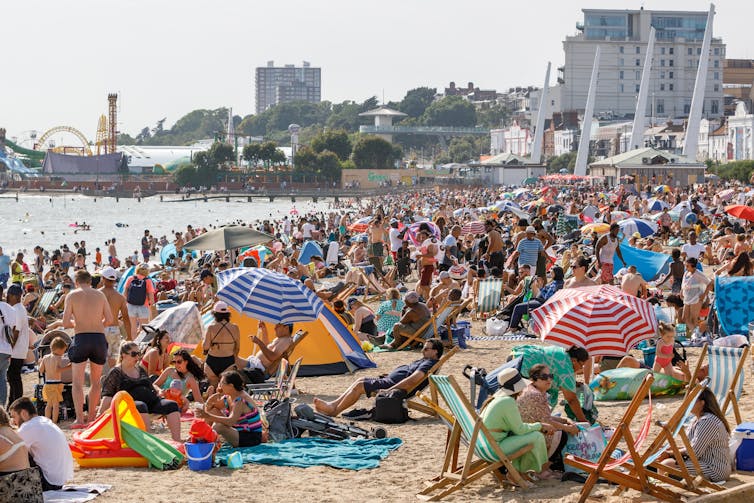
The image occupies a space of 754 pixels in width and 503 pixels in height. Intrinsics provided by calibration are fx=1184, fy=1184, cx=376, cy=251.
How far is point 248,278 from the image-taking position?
1048 cm

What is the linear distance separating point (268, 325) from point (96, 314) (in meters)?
3.19

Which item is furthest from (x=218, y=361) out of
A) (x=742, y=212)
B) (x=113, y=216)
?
(x=113, y=216)

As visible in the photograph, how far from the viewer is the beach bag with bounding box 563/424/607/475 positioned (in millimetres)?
6883

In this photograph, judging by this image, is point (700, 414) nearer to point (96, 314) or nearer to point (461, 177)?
point (96, 314)

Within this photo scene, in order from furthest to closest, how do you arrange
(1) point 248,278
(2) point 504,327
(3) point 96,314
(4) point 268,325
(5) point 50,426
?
(2) point 504,327
(4) point 268,325
(1) point 248,278
(3) point 96,314
(5) point 50,426

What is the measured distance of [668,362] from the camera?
9.20 m

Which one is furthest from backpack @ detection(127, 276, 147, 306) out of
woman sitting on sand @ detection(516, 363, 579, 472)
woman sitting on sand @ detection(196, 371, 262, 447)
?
woman sitting on sand @ detection(516, 363, 579, 472)

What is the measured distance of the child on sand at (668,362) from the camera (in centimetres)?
905

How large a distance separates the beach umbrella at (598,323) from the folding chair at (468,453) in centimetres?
232

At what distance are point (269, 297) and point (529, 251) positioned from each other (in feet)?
19.8

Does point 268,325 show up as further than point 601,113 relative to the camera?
No

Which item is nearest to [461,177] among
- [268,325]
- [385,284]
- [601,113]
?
[601,113]

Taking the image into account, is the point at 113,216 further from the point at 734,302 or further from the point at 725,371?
the point at 725,371

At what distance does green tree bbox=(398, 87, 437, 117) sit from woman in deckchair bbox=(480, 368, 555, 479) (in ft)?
560
